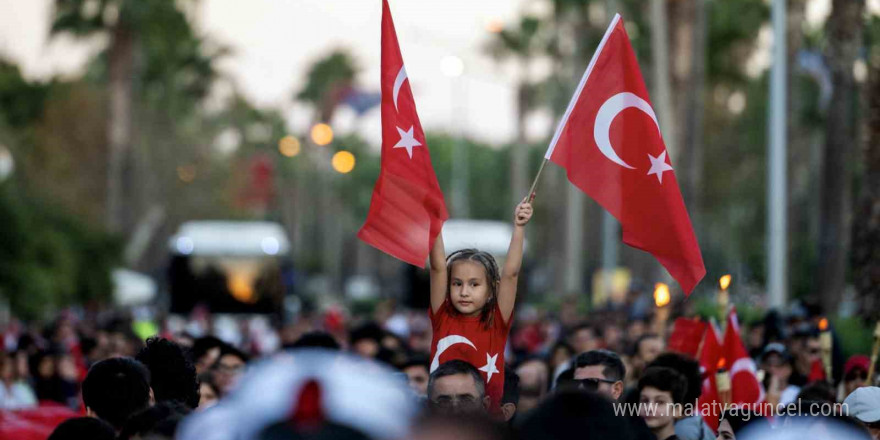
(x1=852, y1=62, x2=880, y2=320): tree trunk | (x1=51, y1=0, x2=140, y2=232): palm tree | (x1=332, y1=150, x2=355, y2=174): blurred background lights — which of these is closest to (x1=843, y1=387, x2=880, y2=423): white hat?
(x1=852, y1=62, x2=880, y2=320): tree trunk

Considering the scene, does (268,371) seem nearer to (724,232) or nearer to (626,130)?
(626,130)

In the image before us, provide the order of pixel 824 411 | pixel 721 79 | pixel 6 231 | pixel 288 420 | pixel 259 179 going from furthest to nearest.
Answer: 1. pixel 259 179
2. pixel 721 79
3. pixel 6 231
4. pixel 824 411
5. pixel 288 420

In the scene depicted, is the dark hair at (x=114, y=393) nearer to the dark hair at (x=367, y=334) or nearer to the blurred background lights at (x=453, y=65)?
the dark hair at (x=367, y=334)

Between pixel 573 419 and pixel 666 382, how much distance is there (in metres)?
3.50

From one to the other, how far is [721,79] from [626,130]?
36.0m

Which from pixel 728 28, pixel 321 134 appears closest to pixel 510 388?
pixel 321 134

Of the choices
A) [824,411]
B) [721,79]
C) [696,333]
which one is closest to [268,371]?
[824,411]

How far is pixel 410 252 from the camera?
7.32m

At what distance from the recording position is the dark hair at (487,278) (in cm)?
692

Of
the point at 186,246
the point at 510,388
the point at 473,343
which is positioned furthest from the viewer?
the point at 186,246

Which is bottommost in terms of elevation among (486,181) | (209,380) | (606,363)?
(209,380)

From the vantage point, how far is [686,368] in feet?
26.4

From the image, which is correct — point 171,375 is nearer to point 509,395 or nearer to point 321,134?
point 509,395

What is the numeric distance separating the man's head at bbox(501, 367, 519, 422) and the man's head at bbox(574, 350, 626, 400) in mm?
334
